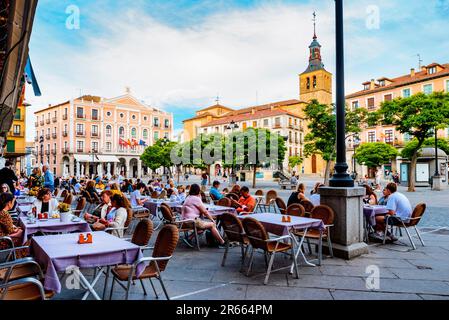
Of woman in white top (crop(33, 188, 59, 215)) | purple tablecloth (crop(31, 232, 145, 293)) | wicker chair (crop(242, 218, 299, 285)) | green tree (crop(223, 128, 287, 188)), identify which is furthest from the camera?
green tree (crop(223, 128, 287, 188))

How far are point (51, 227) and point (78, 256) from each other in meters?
2.41

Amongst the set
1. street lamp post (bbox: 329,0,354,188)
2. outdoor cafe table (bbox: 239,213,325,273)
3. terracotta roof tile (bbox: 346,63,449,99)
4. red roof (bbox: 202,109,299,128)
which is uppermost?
terracotta roof tile (bbox: 346,63,449,99)

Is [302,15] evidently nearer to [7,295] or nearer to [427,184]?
[7,295]

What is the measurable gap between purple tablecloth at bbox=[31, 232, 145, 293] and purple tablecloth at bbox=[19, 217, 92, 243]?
1.27 metres

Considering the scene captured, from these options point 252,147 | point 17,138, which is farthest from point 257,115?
point 17,138

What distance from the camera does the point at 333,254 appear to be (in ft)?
20.0

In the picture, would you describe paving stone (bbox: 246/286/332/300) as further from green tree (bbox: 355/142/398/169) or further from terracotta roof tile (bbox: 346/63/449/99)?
terracotta roof tile (bbox: 346/63/449/99)

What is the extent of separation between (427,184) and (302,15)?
28.7m

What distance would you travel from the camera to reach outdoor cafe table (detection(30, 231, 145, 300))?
3277mm

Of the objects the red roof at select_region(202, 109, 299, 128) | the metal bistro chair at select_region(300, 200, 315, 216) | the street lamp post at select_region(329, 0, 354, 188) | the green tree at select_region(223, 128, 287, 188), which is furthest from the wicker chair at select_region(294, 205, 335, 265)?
the red roof at select_region(202, 109, 299, 128)

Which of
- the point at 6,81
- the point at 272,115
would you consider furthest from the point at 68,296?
the point at 272,115

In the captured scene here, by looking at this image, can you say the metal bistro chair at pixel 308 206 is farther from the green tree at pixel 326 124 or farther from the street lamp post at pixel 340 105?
the green tree at pixel 326 124

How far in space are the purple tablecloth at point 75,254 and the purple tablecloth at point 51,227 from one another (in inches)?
50.1

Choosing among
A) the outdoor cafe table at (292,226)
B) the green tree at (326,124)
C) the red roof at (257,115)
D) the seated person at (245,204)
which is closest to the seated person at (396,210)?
the outdoor cafe table at (292,226)
